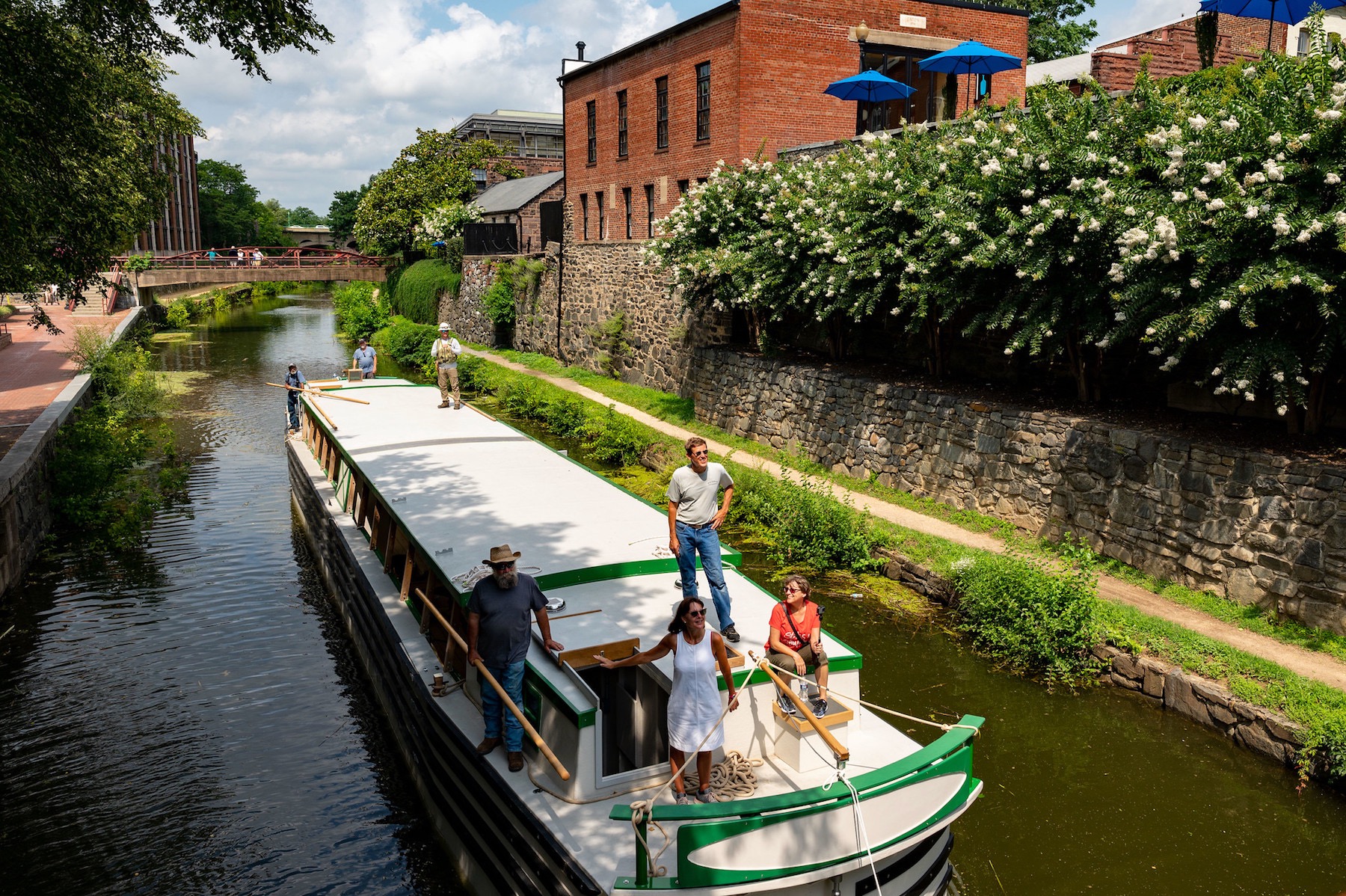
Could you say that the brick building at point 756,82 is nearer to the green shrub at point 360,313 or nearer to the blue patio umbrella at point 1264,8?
the blue patio umbrella at point 1264,8

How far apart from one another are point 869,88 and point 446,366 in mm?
11106

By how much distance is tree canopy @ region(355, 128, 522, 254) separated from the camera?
160 ft

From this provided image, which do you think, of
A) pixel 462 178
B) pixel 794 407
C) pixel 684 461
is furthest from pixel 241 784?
pixel 462 178

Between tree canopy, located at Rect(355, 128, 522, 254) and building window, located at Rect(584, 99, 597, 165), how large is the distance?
61.8 ft

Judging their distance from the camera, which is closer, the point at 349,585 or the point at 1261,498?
the point at 1261,498

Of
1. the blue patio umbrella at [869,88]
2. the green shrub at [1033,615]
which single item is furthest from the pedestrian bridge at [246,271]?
the green shrub at [1033,615]

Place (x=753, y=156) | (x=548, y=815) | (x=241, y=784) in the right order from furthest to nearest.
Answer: (x=753, y=156), (x=241, y=784), (x=548, y=815)

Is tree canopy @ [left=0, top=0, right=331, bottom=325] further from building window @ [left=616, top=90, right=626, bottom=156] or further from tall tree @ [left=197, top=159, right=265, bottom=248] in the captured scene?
tall tree @ [left=197, top=159, right=265, bottom=248]

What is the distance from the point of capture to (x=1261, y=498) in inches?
393

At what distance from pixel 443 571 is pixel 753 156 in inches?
693

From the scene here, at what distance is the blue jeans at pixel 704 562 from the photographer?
23.7 feet

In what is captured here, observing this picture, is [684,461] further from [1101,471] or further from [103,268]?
[103,268]

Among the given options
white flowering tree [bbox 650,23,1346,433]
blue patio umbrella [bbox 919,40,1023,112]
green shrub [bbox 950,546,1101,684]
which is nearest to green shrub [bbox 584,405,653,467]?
white flowering tree [bbox 650,23,1346,433]

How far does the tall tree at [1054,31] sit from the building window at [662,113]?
998 inches
